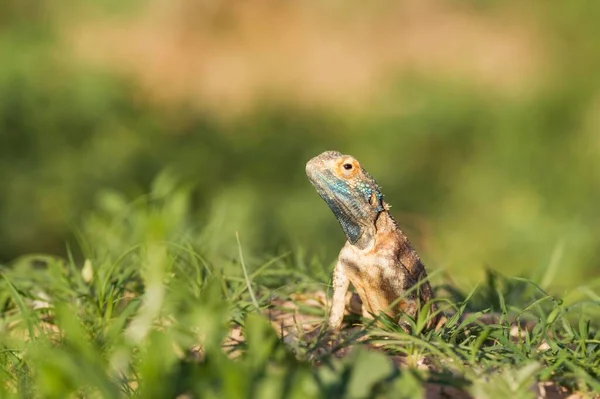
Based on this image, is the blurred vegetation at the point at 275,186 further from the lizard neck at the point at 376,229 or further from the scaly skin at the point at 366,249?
the lizard neck at the point at 376,229

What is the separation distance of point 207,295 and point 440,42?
12697 mm

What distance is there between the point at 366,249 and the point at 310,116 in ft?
30.7

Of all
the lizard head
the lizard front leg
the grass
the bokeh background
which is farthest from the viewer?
the bokeh background

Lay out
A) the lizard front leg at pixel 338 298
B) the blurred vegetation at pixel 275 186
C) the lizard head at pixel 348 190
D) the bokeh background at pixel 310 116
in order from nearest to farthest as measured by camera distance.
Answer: the blurred vegetation at pixel 275 186, the lizard front leg at pixel 338 298, the lizard head at pixel 348 190, the bokeh background at pixel 310 116

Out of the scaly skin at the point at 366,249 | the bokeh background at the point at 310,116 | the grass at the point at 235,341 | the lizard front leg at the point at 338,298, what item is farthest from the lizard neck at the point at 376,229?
the bokeh background at the point at 310,116

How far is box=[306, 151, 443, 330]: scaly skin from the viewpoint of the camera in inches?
143

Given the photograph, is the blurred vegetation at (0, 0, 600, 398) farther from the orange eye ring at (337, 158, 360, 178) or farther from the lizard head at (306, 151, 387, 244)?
the orange eye ring at (337, 158, 360, 178)

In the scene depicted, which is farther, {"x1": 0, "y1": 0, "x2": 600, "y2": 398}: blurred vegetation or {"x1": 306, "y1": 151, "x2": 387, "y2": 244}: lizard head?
{"x1": 306, "y1": 151, "x2": 387, "y2": 244}: lizard head

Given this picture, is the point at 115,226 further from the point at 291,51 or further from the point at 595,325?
the point at 291,51

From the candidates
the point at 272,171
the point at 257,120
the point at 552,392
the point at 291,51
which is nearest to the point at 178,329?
the point at 552,392

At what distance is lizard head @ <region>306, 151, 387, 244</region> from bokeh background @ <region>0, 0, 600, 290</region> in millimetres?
2914

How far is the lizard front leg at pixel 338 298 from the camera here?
3564 mm

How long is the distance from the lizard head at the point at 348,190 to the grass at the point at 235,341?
0.35 m

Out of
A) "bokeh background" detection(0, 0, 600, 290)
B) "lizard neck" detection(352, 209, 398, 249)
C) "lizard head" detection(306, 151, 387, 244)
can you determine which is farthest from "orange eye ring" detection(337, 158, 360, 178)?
"bokeh background" detection(0, 0, 600, 290)
